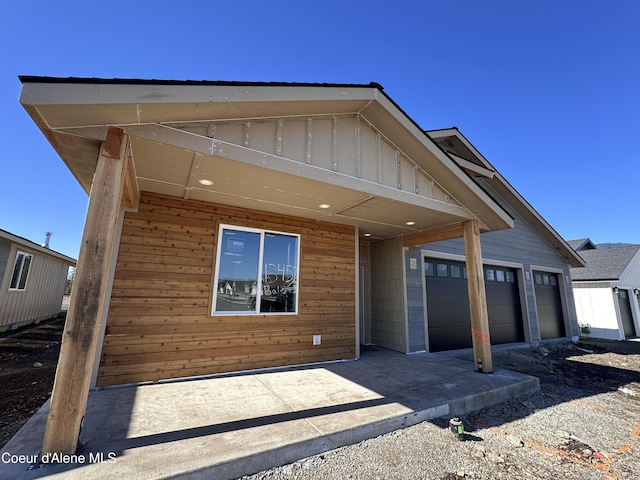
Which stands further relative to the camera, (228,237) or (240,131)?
(228,237)

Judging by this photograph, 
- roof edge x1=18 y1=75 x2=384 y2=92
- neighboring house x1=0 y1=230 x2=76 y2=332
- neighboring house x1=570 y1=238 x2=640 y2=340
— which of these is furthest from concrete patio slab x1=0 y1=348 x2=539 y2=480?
neighboring house x1=570 y1=238 x2=640 y2=340

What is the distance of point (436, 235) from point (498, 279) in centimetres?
475

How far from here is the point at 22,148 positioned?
12039mm

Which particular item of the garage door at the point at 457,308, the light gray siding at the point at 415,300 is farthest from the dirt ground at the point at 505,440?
the light gray siding at the point at 415,300

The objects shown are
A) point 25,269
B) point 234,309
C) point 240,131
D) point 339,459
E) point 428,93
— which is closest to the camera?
point 339,459

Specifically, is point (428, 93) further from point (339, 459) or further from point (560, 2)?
point (339, 459)

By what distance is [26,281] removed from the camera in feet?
33.8

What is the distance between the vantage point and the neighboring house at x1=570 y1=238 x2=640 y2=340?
12750mm

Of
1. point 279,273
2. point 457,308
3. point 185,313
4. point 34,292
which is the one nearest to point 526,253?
point 457,308

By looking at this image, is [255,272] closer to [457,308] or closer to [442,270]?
[442,270]

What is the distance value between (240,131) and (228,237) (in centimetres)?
216

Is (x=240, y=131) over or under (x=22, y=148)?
under

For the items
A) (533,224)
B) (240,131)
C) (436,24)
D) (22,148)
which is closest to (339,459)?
(240,131)

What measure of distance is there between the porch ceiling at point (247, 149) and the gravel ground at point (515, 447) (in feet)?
9.96
